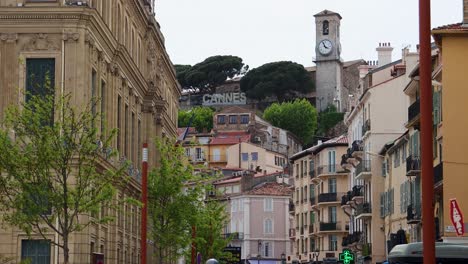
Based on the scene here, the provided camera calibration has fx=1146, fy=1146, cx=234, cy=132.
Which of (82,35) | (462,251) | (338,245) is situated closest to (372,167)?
(338,245)

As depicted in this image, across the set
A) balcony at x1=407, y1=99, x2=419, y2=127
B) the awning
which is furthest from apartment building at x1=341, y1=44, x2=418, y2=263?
the awning

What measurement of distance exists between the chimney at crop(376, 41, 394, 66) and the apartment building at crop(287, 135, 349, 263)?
609 inches

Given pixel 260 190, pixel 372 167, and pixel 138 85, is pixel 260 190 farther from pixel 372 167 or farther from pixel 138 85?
pixel 138 85

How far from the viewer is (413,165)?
6531 centimetres

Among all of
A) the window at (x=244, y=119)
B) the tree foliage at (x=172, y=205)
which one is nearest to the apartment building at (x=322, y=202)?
the tree foliage at (x=172, y=205)

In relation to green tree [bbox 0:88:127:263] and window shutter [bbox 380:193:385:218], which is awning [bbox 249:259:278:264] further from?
green tree [bbox 0:88:127:263]

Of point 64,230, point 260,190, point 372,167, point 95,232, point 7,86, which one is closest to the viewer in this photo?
point 64,230

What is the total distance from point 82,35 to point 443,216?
18531 millimetres

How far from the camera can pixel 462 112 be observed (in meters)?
52.5

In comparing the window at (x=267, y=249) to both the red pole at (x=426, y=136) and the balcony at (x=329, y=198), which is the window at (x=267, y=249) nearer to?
the balcony at (x=329, y=198)

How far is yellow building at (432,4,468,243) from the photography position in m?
51.8

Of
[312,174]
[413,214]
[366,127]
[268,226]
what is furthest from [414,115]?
[268,226]

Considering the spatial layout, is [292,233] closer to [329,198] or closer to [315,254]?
[315,254]

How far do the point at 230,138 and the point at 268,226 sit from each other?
124 ft
